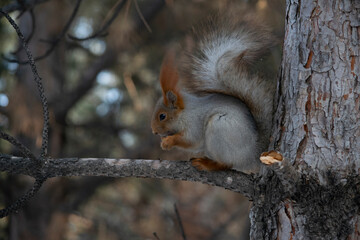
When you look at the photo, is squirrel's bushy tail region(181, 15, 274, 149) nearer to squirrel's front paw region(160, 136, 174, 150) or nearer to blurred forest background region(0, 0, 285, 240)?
squirrel's front paw region(160, 136, 174, 150)

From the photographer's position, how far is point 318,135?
1.22 metres

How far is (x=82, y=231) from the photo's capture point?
4.38 metres

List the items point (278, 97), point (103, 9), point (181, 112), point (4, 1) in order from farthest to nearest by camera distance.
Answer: point (103, 9) → point (4, 1) → point (181, 112) → point (278, 97)

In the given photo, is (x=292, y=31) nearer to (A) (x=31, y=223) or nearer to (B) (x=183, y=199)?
(A) (x=31, y=223)

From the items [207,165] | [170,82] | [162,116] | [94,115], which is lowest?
[94,115]

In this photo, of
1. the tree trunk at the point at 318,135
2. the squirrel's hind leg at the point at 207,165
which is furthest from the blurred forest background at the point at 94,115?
the tree trunk at the point at 318,135

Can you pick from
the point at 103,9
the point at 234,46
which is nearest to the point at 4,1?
the point at 103,9

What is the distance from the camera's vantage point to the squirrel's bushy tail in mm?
1558

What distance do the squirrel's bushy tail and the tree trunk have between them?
0.81 feet

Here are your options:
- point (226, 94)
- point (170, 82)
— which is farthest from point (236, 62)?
point (170, 82)

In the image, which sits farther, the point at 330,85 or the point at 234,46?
the point at 234,46

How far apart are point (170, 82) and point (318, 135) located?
2.15ft

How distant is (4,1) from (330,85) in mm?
2312

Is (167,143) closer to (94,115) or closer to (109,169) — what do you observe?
(109,169)
